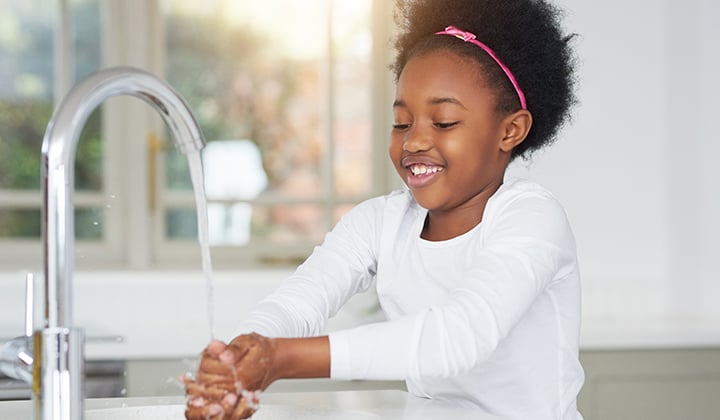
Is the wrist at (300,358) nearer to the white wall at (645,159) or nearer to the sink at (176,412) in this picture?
the sink at (176,412)

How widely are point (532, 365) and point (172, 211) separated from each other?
227 cm

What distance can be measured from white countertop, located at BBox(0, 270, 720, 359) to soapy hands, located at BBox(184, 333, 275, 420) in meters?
1.57

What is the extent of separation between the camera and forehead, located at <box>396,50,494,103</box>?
3.96ft

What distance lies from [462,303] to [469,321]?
0.02 metres

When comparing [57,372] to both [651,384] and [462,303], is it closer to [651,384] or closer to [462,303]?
[462,303]

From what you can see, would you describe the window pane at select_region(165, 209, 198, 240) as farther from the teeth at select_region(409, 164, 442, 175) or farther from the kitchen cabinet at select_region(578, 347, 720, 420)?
the teeth at select_region(409, 164, 442, 175)

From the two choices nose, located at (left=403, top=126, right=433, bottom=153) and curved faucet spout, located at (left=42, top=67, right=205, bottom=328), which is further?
nose, located at (left=403, top=126, right=433, bottom=153)

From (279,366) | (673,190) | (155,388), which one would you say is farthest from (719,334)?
(279,366)

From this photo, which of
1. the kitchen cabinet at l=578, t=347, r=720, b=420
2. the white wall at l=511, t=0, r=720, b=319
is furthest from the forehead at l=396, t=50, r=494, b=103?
the white wall at l=511, t=0, r=720, b=319

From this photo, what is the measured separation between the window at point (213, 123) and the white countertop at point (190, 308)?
233 millimetres

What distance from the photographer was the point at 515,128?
129cm

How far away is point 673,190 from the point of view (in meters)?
2.83

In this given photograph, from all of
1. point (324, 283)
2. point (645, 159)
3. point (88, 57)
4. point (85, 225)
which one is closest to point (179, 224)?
point (85, 225)

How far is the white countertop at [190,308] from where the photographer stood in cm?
263
